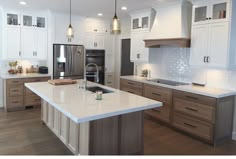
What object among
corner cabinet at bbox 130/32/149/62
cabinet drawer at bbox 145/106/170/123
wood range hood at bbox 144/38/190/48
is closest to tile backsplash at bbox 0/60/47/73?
corner cabinet at bbox 130/32/149/62

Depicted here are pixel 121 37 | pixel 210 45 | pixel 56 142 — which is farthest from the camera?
pixel 121 37

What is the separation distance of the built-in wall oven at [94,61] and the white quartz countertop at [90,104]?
3064mm

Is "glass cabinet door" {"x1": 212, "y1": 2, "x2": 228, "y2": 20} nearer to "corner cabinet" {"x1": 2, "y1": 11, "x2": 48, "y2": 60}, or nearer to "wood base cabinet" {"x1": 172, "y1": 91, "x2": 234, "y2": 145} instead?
"wood base cabinet" {"x1": 172, "y1": 91, "x2": 234, "y2": 145}

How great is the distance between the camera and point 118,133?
2.78 m

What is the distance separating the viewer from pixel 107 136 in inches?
106

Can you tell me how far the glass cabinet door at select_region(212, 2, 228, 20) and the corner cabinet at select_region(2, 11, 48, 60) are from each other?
174 inches

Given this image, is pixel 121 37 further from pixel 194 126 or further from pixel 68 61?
pixel 194 126

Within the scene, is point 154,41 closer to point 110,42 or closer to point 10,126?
point 110,42

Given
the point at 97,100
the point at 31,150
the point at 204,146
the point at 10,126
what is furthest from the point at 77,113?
the point at 10,126

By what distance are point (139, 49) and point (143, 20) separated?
2.44ft

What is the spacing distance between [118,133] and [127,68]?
411cm

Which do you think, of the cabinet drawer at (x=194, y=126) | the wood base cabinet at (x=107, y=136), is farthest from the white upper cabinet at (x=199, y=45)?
the wood base cabinet at (x=107, y=136)

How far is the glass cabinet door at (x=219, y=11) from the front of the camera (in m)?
3.58

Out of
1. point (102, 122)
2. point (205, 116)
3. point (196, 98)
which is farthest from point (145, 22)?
point (102, 122)
